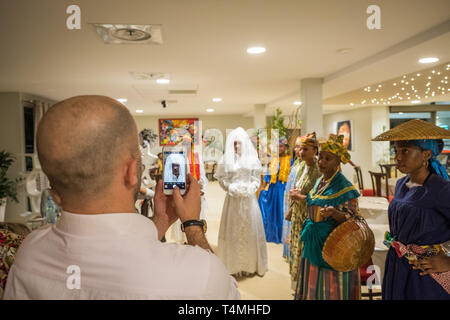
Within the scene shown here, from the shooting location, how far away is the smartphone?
953 millimetres

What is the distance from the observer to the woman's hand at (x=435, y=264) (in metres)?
1.52

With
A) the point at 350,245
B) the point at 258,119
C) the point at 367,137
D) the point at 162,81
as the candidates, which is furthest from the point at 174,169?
the point at 367,137

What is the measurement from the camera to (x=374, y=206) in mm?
3340

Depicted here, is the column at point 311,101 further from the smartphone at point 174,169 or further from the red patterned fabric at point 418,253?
the smartphone at point 174,169

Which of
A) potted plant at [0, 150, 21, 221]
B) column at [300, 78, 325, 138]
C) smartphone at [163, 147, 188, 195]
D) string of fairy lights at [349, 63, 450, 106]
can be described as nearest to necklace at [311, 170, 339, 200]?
smartphone at [163, 147, 188, 195]

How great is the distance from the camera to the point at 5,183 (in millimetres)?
4895

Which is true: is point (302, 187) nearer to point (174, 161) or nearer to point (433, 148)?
point (433, 148)

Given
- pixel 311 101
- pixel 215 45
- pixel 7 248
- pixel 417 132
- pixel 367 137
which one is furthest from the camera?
pixel 367 137

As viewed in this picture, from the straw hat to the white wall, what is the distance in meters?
7.95

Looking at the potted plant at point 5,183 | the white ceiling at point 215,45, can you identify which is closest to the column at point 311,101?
the white ceiling at point 215,45

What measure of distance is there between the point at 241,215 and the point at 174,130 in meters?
1.43

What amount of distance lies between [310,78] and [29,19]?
3369 mm

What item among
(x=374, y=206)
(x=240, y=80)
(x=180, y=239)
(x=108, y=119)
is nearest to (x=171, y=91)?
(x=240, y=80)
